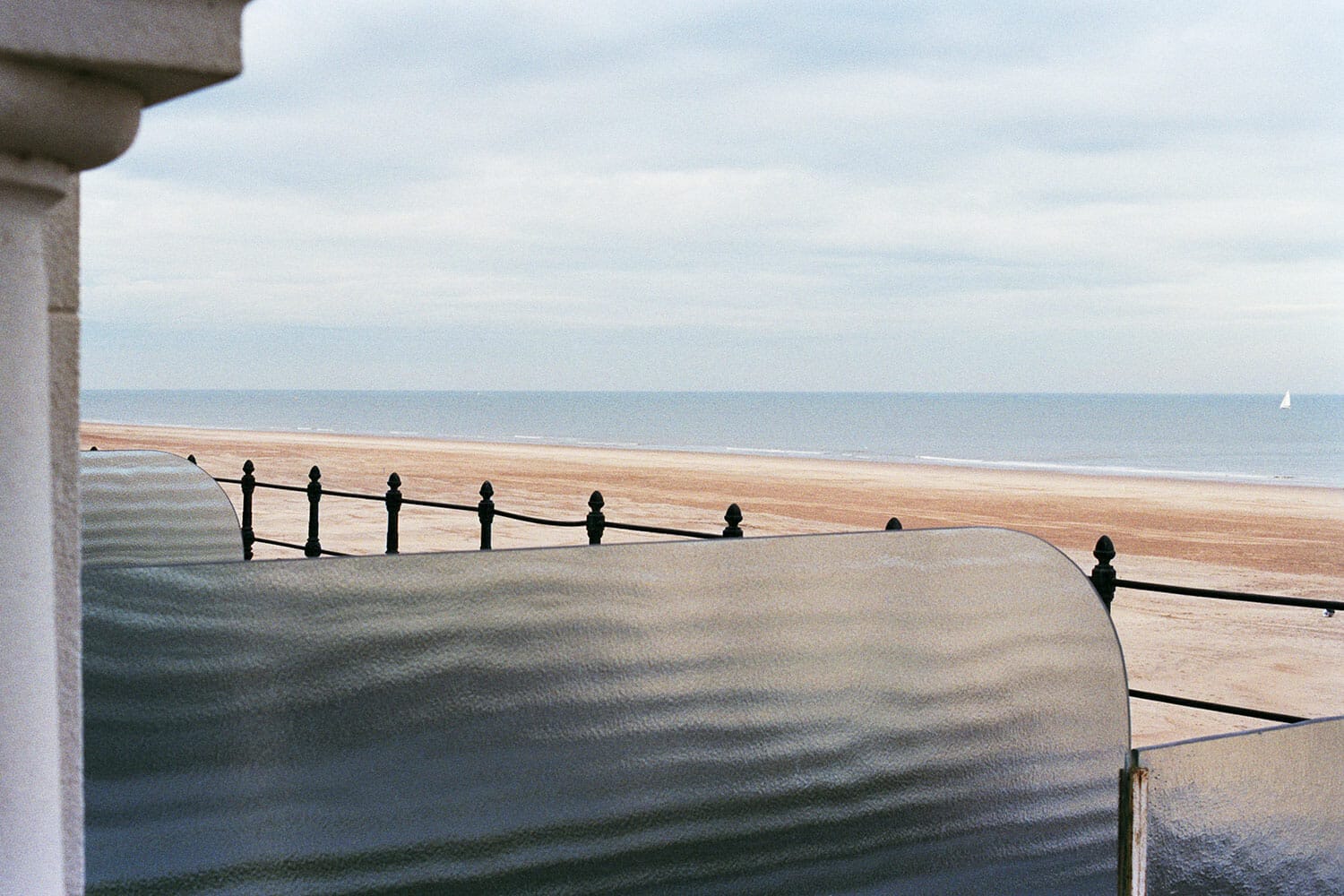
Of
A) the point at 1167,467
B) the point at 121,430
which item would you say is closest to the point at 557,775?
the point at 1167,467

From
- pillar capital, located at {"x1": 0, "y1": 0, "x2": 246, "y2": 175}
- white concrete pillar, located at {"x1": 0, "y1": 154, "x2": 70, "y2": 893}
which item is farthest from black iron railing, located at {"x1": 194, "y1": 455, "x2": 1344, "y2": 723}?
pillar capital, located at {"x1": 0, "y1": 0, "x2": 246, "y2": 175}

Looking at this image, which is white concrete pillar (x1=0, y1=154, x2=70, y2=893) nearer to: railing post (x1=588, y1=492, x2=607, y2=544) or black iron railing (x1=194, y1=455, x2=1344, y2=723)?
black iron railing (x1=194, y1=455, x2=1344, y2=723)

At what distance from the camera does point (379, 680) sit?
2977mm

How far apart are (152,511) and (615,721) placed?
4.05 meters

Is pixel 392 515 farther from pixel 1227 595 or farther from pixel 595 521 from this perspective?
pixel 1227 595

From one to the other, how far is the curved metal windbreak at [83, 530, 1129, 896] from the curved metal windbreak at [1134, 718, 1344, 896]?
0.25 m

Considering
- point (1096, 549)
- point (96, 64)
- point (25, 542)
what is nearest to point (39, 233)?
point (96, 64)

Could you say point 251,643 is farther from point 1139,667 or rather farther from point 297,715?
point 1139,667

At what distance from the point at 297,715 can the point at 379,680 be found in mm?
200

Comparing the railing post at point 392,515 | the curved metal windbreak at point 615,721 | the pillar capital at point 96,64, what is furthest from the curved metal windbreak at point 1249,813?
the railing post at point 392,515

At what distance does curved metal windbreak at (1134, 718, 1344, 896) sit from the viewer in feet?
13.2

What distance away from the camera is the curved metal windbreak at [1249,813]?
401 centimetres

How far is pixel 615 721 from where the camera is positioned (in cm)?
335

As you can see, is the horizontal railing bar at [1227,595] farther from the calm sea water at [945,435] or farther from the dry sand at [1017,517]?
the calm sea water at [945,435]
